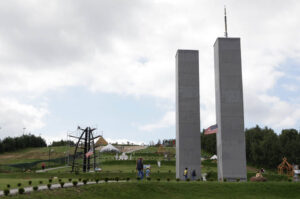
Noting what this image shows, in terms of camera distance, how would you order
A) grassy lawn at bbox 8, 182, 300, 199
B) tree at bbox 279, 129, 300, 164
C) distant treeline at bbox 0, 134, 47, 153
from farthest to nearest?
distant treeline at bbox 0, 134, 47, 153
tree at bbox 279, 129, 300, 164
grassy lawn at bbox 8, 182, 300, 199

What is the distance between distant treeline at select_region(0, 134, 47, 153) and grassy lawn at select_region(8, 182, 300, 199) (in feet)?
318

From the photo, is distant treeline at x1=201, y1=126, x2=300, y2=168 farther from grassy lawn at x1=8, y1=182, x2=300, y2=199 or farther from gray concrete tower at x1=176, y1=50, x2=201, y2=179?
grassy lawn at x1=8, y1=182, x2=300, y2=199

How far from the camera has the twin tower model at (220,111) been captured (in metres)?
34.3

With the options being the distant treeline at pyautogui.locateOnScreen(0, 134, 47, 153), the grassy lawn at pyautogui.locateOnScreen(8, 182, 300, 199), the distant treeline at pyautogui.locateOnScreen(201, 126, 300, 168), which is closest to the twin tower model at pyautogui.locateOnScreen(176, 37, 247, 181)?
the grassy lawn at pyautogui.locateOnScreen(8, 182, 300, 199)

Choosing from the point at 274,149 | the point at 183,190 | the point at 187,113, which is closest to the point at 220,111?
the point at 187,113

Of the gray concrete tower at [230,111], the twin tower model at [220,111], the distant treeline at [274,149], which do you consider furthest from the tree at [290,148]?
the gray concrete tower at [230,111]

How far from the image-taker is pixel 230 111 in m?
34.8

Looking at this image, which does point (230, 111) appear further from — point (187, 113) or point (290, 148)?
point (290, 148)

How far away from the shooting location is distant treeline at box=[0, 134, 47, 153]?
4462 inches

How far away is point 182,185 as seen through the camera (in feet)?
89.6

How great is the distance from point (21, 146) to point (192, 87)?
94.9 meters

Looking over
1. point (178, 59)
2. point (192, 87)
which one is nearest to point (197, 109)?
point (192, 87)

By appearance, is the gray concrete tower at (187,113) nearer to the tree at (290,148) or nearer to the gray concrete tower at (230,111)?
the gray concrete tower at (230,111)

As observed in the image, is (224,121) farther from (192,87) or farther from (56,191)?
(56,191)
